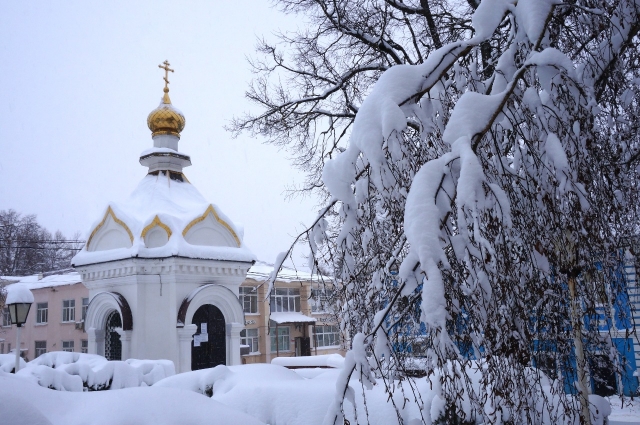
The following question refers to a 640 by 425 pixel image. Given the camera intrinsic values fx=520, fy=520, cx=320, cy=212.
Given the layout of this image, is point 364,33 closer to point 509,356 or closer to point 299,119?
point 299,119

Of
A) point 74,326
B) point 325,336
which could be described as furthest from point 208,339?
point 325,336

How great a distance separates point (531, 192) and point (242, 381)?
4.74 metres

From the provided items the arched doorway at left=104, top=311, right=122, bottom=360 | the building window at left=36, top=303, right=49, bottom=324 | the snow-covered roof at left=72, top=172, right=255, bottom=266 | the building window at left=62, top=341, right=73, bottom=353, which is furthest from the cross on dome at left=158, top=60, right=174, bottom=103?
the building window at left=36, top=303, right=49, bottom=324

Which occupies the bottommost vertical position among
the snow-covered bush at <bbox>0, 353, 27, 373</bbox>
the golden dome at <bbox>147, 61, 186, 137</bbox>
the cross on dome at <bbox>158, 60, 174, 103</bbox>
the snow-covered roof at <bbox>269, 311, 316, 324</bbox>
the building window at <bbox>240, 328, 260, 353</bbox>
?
the building window at <bbox>240, 328, 260, 353</bbox>

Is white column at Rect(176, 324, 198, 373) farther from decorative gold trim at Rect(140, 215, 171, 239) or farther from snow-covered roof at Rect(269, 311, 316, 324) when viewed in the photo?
snow-covered roof at Rect(269, 311, 316, 324)

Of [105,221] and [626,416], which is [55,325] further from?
[626,416]

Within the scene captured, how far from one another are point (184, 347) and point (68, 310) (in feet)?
56.0

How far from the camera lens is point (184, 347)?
1288cm

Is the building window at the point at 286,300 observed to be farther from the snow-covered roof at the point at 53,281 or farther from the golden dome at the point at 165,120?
the golden dome at the point at 165,120

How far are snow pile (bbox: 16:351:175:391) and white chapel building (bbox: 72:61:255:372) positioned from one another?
5.07 ft

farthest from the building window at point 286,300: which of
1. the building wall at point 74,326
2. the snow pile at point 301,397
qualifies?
the snow pile at point 301,397

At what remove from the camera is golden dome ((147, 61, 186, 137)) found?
15641mm

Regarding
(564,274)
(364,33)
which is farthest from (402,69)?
(364,33)

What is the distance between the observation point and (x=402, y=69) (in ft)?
9.23
